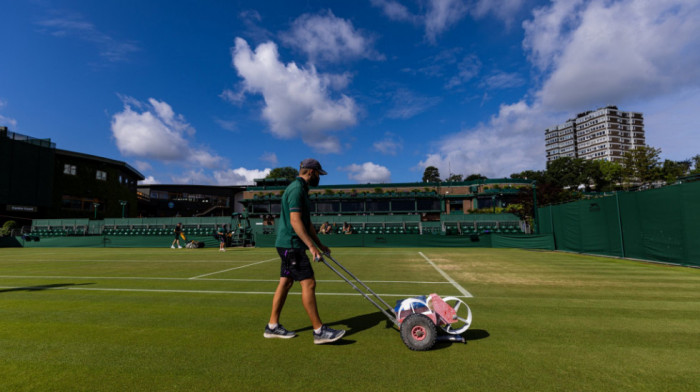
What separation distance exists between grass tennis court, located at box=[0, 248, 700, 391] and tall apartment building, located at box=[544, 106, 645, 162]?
157 metres

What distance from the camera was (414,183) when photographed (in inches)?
2174

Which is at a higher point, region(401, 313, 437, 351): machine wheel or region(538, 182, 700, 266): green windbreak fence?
region(538, 182, 700, 266): green windbreak fence

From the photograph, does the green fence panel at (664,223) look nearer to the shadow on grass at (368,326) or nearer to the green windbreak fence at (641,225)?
the green windbreak fence at (641,225)

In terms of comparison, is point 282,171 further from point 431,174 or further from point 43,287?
point 43,287

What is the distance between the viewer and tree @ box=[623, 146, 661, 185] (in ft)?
170

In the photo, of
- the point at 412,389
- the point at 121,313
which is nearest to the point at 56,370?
the point at 121,313

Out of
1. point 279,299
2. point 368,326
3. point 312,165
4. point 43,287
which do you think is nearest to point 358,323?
point 368,326

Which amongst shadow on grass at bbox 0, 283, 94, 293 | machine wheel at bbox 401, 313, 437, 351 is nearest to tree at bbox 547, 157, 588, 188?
machine wheel at bbox 401, 313, 437, 351

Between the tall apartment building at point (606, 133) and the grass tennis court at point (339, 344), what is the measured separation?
15736cm

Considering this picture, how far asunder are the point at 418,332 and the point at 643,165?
67765 mm

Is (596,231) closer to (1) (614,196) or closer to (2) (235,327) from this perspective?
(1) (614,196)

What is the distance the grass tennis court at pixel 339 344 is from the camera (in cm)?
269

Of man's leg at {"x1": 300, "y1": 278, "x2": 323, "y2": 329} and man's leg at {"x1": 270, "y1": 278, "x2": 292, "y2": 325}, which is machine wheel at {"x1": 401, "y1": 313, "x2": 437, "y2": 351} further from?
man's leg at {"x1": 270, "y1": 278, "x2": 292, "y2": 325}

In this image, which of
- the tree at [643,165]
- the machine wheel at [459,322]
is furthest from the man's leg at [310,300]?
the tree at [643,165]
